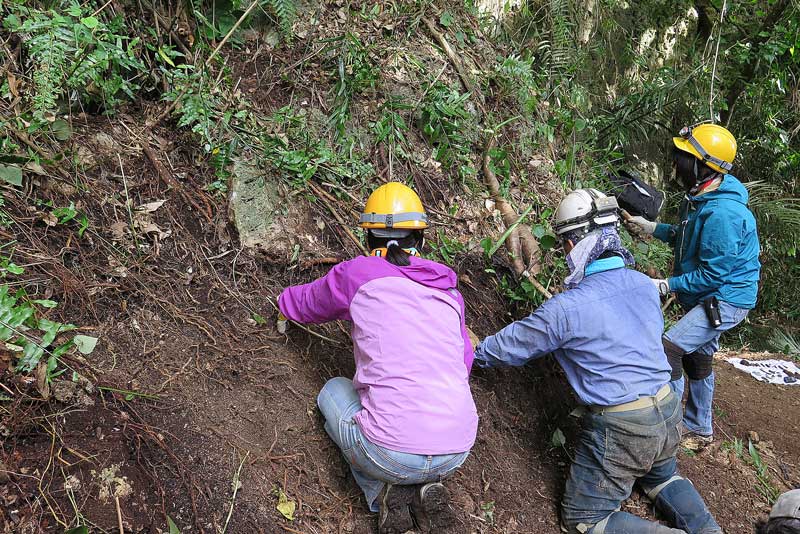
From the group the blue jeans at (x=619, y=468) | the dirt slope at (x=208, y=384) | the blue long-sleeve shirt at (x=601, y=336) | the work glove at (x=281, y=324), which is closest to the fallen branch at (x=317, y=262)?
the dirt slope at (x=208, y=384)

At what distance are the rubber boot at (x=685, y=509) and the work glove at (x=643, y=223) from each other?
207cm

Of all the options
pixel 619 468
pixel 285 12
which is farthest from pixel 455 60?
pixel 619 468

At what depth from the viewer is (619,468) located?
370 cm

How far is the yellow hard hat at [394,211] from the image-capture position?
3281 millimetres

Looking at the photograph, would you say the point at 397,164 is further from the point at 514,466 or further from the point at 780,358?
the point at 780,358

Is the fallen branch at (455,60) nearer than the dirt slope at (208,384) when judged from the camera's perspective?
No

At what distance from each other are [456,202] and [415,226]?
5.64 ft

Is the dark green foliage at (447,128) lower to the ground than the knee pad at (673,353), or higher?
higher

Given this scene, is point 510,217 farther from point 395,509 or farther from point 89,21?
point 89,21

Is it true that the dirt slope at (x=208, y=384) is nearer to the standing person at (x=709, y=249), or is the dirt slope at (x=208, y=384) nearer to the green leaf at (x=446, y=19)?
the standing person at (x=709, y=249)

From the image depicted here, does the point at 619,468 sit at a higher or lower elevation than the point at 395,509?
higher

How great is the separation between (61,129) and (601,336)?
3.33 m

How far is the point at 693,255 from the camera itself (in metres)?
4.55

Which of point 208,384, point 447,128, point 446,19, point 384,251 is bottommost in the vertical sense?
point 208,384
